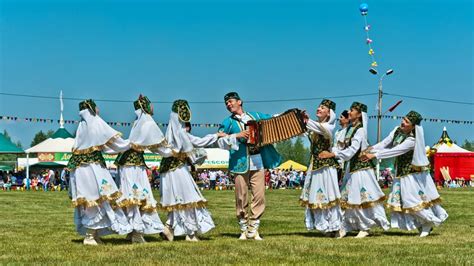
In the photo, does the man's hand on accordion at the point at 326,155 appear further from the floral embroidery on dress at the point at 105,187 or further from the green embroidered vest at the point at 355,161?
the floral embroidery on dress at the point at 105,187

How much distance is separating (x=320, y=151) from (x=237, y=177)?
4.92ft

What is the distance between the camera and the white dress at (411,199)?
11969 mm

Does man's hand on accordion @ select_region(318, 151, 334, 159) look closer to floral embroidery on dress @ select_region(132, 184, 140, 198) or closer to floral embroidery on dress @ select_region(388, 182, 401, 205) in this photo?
floral embroidery on dress @ select_region(388, 182, 401, 205)

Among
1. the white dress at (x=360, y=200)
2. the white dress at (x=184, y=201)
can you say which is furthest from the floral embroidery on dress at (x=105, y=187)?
the white dress at (x=360, y=200)

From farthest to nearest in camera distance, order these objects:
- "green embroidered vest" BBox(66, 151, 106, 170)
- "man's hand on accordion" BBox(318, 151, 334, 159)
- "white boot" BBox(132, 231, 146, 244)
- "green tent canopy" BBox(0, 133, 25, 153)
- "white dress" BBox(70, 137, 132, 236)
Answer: "green tent canopy" BBox(0, 133, 25, 153), "man's hand on accordion" BBox(318, 151, 334, 159), "white boot" BBox(132, 231, 146, 244), "green embroidered vest" BBox(66, 151, 106, 170), "white dress" BBox(70, 137, 132, 236)

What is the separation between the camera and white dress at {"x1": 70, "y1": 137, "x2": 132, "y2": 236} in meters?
10.3

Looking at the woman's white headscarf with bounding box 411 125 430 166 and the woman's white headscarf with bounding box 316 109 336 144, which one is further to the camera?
the woman's white headscarf with bounding box 411 125 430 166

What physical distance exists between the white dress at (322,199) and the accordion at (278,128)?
0.98 ft

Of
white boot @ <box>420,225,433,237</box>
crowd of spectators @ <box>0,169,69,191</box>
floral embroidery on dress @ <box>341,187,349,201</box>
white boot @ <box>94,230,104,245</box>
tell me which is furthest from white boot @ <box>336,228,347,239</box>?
crowd of spectators @ <box>0,169,69,191</box>

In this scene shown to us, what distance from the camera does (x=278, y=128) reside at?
11.3 m

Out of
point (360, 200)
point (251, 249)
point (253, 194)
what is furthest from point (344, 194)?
point (251, 249)

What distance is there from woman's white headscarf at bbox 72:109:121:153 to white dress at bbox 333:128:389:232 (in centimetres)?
371

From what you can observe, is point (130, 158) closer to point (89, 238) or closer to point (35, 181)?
point (89, 238)

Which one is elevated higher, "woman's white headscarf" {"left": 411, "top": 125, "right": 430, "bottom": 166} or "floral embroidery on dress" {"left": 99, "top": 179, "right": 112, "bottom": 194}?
"woman's white headscarf" {"left": 411, "top": 125, "right": 430, "bottom": 166}
